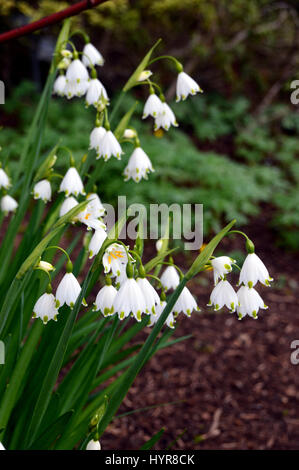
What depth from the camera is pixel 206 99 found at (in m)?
7.76

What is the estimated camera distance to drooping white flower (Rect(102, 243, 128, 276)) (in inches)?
53.1

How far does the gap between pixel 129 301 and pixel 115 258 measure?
16 centimetres

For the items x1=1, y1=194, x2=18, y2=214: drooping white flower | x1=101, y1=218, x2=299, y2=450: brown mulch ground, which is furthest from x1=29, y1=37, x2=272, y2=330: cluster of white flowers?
x1=101, y1=218, x2=299, y2=450: brown mulch ground

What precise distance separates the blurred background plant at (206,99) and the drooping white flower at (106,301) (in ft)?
11.6

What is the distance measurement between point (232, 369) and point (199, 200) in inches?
84.1

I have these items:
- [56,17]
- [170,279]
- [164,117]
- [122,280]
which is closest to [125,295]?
[122,280]

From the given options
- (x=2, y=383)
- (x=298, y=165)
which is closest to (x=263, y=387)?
(x=2, y=383)

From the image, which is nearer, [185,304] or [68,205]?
[185,304]

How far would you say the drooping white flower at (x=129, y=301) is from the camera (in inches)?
49.7

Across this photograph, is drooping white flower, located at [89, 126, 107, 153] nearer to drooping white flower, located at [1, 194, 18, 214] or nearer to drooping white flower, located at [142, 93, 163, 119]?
drooping white flower, located at [142, 93, 163, 119]

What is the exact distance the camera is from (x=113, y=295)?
136 cm

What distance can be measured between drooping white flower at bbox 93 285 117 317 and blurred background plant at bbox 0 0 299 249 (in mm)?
3525

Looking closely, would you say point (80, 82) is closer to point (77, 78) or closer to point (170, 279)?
point (77, 78)
